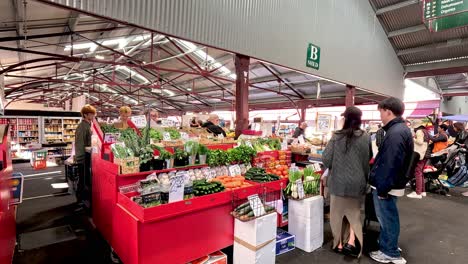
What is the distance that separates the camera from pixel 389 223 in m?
2.77

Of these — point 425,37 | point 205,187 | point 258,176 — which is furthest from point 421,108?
point 205,187

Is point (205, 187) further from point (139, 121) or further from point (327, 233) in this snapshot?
point (327, 233)

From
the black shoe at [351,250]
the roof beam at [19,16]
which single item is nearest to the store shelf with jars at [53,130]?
the roof beam at [19,16]

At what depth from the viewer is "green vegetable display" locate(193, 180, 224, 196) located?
2627 mm

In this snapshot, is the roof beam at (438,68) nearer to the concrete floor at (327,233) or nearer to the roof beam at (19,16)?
the concrete floor at (327,233)

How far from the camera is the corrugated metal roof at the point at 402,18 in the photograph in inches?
305

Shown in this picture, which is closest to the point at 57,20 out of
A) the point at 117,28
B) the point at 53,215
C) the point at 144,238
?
the point at 117,28

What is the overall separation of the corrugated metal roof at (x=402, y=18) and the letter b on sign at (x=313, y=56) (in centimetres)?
398

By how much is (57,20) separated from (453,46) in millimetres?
11184

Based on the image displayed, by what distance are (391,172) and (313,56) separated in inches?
169

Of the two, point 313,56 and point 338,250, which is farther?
point 313,56

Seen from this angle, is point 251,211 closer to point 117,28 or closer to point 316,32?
point 316,32

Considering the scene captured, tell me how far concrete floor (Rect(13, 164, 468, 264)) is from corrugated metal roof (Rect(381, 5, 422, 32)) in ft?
18.2

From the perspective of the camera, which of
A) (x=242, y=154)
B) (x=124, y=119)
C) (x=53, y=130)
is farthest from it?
(x=53, y=130)
